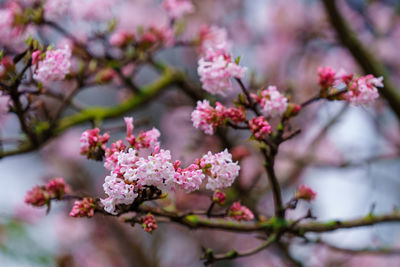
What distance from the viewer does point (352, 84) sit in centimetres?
119

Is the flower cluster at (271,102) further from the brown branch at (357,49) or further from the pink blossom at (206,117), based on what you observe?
the brown branch at (357,49)

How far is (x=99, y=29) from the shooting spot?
2.11 meters

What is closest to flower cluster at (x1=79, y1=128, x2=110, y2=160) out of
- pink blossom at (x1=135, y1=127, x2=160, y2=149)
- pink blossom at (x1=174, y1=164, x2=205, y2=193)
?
pink blossom at (x1=135, y1=127, x2=160, y2=149)

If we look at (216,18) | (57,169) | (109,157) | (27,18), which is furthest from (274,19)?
(109,157)

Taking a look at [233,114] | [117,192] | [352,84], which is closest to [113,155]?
[117,192]

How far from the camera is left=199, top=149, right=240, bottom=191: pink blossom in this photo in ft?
3.31

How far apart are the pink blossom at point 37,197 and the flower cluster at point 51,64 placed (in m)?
0.34

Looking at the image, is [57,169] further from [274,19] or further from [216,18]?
[274,19]

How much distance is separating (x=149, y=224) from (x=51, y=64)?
0.56m

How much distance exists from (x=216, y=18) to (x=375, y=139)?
2.33m

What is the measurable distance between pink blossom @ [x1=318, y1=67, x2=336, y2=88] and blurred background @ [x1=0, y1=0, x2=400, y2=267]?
110 cm

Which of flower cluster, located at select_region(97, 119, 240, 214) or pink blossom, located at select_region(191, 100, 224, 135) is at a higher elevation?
pink blossom, located at select_region(191, 100, 224, 135)

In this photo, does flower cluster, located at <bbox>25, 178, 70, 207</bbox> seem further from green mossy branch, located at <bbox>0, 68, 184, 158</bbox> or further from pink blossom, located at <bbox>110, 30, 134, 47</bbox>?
pink blossom, located at <bbox>110, 30, 134, 47</bbox>

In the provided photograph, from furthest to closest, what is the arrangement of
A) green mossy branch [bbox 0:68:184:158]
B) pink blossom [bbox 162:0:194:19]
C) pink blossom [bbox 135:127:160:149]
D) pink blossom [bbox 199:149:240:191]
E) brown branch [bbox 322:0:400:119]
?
brown branch [bbox 322:0:400:119], pink blossom [bbox 162:0:194:19], green mossy branch [bbox 0:68:184:158], pink blossom [bbox 135:127:160:149], pink blossom [bbox 199:149:240:191]
